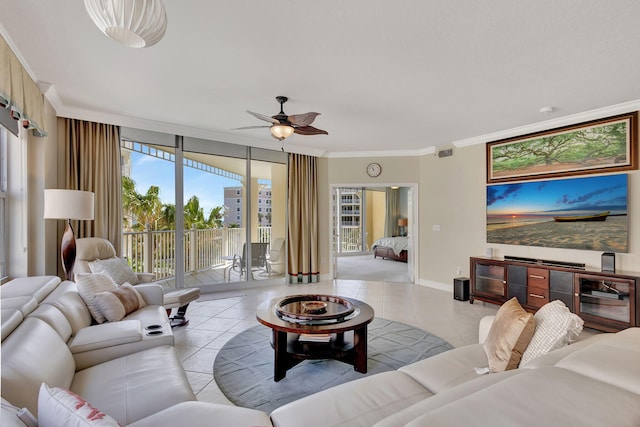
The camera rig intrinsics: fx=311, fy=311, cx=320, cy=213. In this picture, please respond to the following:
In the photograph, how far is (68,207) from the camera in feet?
9.86

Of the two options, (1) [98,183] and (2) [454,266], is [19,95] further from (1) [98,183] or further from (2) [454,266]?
(2) [454,266]

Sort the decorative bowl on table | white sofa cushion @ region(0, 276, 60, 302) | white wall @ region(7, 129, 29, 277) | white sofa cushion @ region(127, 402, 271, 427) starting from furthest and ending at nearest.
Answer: white wall @ region(7, 129, 29, 277)
the decorative bowl on table
white sofa cushion @ region(0, 276, 60, 302)
white sofa cushion @ region(127, 402, 271, 427)

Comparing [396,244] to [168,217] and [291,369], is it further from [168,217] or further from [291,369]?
[291,369]

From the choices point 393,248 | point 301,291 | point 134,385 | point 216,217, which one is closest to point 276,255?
point 301,291

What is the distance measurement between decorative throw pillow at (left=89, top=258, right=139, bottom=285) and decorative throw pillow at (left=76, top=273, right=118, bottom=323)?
720 mm

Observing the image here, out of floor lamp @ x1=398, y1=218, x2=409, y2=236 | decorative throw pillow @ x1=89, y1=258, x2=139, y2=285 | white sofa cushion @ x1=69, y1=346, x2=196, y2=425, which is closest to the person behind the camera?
white sofa cushion @ x1=69, y1=346, x2=196, y2=425

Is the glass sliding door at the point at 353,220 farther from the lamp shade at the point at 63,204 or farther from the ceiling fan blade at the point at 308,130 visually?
the lamp shade at the point at 63,204

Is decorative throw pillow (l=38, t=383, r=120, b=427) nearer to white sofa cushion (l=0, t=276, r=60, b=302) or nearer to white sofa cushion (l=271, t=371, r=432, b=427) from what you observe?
white sofa cushion (l=271, t=371, r=432, b=427)

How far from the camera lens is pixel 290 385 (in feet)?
7.82

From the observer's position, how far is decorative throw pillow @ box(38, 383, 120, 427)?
831 mm

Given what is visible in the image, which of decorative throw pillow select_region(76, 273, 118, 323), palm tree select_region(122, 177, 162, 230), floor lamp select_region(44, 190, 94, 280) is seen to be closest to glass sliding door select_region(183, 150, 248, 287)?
palm tree select_region(122, 177, 162, 230)

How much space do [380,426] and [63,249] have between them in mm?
3626

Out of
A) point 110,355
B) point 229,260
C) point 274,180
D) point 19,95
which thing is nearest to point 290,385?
point 110,355

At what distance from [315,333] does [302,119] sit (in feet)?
6.75
